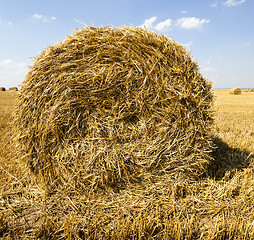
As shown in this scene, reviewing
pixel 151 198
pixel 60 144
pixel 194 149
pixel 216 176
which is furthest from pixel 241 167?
pixel 60 144

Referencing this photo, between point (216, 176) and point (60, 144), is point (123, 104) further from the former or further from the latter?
point (216, 176)

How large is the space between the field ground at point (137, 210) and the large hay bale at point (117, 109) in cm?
22

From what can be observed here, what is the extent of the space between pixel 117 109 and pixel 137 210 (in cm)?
115

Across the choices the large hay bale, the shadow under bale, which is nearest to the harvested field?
the large hay bale

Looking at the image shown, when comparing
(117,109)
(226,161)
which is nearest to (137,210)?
(117,109)

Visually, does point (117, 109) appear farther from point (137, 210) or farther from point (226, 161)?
point (226, 161)

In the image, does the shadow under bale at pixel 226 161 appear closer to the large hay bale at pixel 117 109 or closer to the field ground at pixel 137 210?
the field ground at pixel 137 210

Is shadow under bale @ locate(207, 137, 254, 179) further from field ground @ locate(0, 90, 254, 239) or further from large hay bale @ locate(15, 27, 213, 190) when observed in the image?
large hay bale @ locate(15, 27, 213, 190)

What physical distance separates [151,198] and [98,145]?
0.87 meters

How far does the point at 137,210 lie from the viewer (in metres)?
2.18

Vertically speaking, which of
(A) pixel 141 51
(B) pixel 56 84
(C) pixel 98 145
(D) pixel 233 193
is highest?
(A) pixel 141 51

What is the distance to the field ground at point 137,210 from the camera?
187cm

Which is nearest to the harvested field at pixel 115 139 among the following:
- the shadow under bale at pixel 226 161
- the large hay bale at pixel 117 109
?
the large hay bale at pixel 117 109

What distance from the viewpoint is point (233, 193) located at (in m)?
2.45
